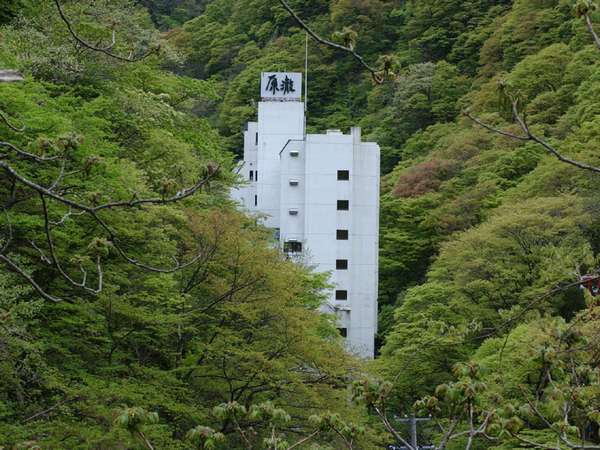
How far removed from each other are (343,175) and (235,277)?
63.0 ft

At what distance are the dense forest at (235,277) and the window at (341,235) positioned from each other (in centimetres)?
192

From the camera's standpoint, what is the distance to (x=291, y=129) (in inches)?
1447

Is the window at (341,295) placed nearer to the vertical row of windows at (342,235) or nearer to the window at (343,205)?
the vertical row of windows at (342,235)

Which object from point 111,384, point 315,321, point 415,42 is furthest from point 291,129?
point 111,384

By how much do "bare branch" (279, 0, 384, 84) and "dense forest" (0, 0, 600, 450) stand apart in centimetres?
2

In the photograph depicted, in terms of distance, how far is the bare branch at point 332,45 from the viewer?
2.75 metres

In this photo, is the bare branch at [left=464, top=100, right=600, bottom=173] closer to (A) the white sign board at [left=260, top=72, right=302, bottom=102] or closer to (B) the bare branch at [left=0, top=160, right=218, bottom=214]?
(B) the bare branch at [left=0, top=160, right=218, bottom=214]

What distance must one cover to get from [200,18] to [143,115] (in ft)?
160

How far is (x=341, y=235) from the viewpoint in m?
33.2

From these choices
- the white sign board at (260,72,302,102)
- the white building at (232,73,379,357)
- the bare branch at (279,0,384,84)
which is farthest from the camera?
the white sign board at (260,72,302,102)

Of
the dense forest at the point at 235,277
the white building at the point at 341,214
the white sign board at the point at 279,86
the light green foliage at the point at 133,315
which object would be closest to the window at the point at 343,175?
the white building at the point at 341,214

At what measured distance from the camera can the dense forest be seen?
410 centimetres

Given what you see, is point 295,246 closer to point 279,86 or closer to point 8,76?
point 279,86

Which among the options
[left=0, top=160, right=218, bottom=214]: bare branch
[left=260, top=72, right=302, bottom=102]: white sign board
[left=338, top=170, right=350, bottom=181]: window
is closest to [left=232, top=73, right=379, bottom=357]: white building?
[left=338, top=170, right=350, bottom=181]: window
